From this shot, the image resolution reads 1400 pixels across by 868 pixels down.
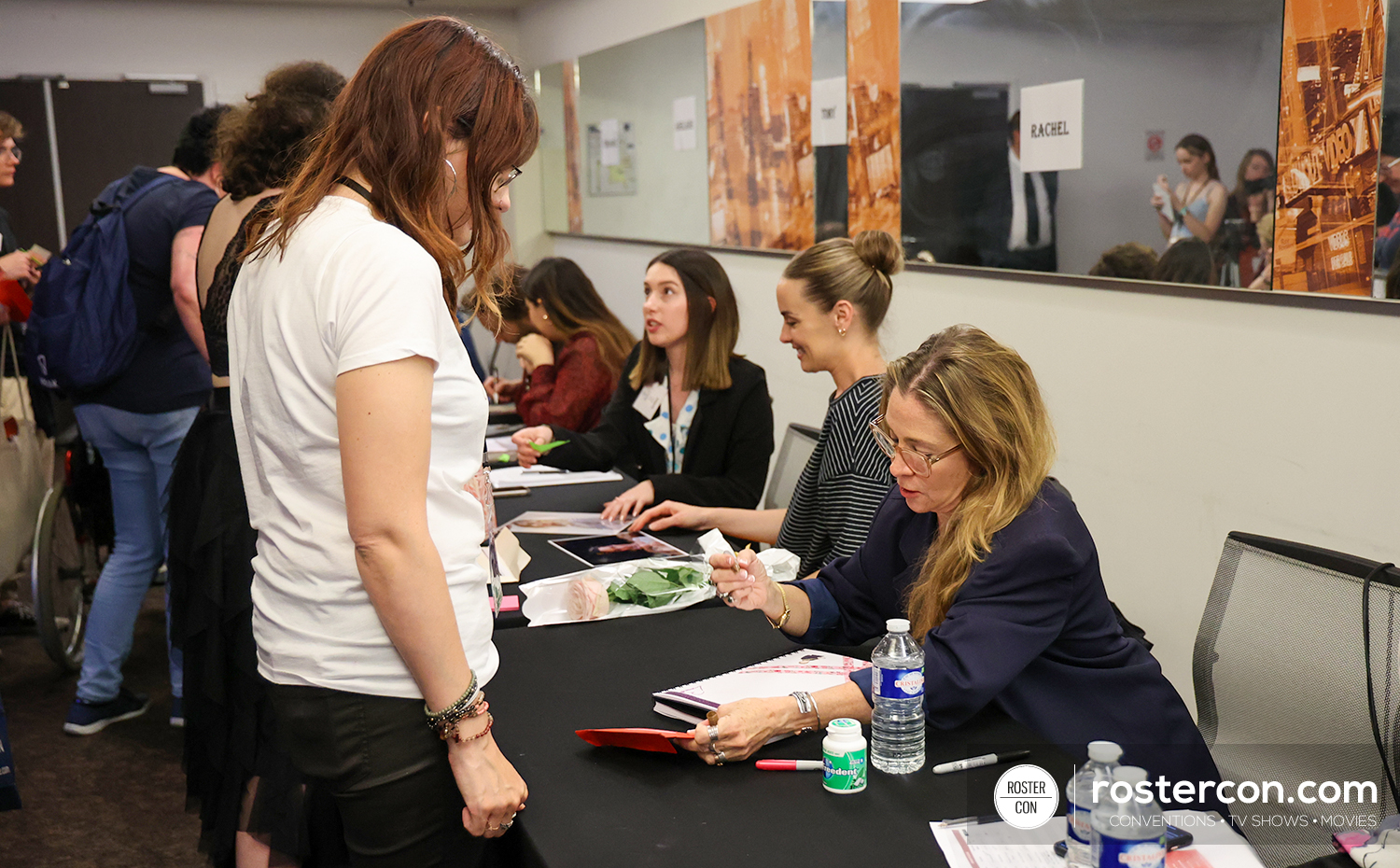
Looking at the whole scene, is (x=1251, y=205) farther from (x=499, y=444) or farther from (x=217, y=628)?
(x=217, y=628)

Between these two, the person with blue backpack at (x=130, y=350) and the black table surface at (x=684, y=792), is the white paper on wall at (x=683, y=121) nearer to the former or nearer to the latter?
the person with blue backpack at (x=130, y=350)

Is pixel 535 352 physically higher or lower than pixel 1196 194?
lower

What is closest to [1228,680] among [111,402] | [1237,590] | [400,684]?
[1237,590]

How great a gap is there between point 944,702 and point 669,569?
0.72m

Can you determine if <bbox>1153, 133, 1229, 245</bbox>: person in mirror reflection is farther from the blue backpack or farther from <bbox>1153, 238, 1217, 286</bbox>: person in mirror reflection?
the blue backpack

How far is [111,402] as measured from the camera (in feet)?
9.91

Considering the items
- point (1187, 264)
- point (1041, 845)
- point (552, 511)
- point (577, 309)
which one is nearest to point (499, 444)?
point (577, 309)

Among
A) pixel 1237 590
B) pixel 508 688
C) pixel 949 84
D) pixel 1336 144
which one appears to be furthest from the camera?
pixel 949 84

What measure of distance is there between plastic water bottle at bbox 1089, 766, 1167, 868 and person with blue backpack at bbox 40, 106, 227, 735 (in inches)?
101

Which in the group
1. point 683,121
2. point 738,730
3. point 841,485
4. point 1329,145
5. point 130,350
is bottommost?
point 738,730

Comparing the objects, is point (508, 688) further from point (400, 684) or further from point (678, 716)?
point (400, 684)

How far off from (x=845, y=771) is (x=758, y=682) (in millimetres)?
290

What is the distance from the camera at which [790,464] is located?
2879 millimetres

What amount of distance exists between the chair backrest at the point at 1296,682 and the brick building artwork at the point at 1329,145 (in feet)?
2.93
